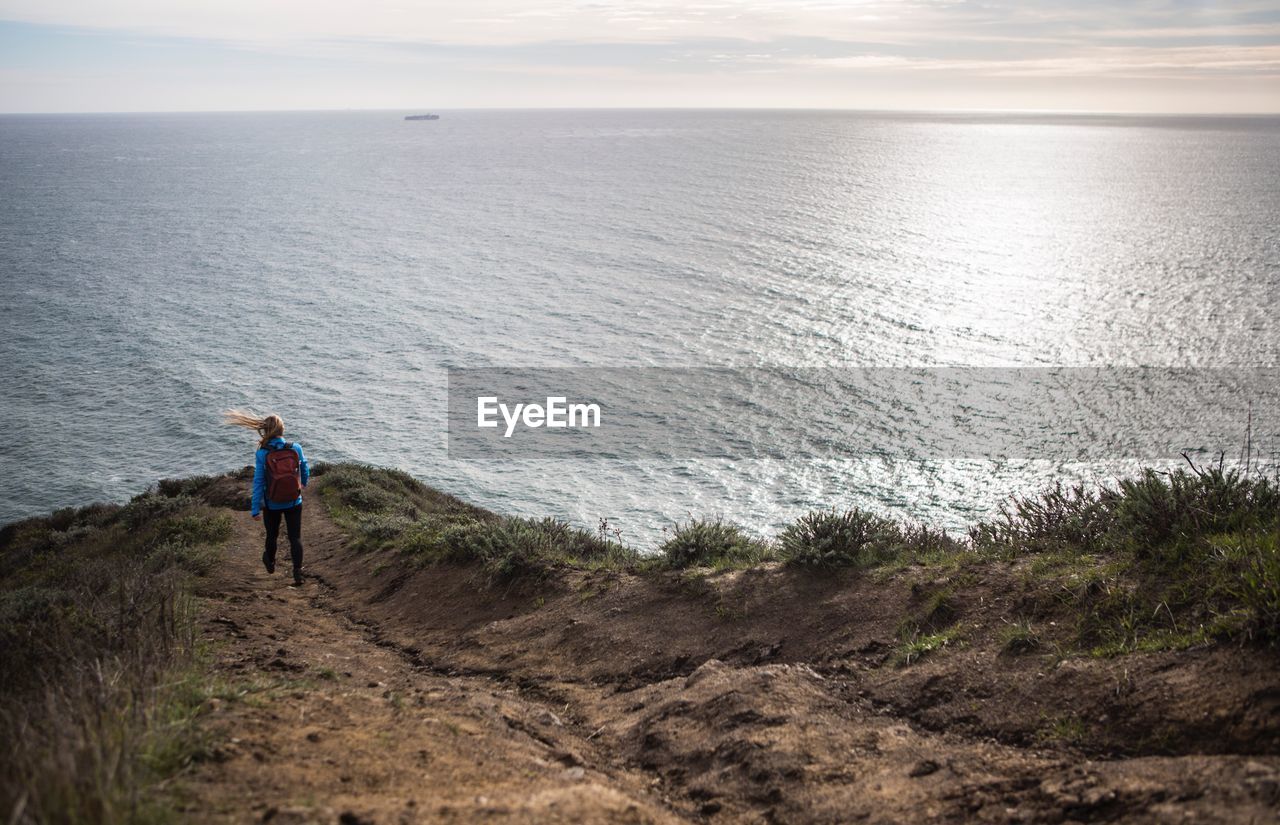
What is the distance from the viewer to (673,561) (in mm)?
11602

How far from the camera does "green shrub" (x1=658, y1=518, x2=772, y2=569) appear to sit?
1157 centimetres

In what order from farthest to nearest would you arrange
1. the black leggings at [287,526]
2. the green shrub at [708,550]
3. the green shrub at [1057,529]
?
the black leggings at [287,526] < the green shrub at [708,550] < the green shrub at [1057,529]

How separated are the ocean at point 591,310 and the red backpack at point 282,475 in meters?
20.3

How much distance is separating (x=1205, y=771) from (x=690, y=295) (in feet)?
179

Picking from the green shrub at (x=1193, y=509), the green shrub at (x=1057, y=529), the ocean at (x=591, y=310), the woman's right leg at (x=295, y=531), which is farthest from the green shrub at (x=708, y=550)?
the ocean at (x=591, y=310)

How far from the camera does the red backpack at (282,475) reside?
1203 cm

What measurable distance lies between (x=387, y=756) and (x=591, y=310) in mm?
51809

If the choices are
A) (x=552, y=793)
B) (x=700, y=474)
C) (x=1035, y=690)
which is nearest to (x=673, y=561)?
(x=1035, y=690)

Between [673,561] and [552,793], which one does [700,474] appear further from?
[552,793]

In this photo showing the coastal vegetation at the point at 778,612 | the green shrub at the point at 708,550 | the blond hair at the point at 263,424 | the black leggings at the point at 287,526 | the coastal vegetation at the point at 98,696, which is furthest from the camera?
the black leggings at the point at 287,526

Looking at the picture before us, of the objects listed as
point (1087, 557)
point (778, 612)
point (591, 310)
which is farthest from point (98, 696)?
point (591, 310)

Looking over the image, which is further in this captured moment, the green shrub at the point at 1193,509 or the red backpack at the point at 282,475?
the red backpack at the point at 282,475

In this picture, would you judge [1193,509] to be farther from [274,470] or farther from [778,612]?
[274,470]

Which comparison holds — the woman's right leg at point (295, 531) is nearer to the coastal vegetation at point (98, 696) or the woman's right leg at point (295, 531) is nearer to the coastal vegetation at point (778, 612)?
the coastal vegetation at point (778, 612)
